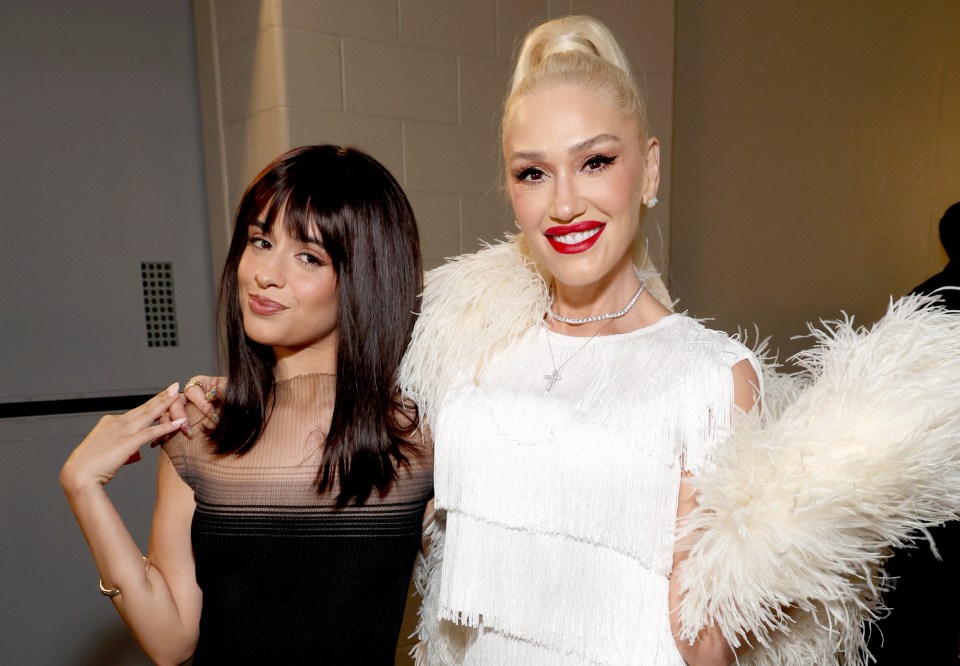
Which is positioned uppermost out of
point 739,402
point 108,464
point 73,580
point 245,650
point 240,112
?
point 240,112

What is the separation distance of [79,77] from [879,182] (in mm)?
3264

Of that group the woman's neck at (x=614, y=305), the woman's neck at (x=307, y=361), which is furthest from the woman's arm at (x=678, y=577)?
the woman's neck at (x=307, y=361)

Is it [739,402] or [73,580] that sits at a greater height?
[739,402]

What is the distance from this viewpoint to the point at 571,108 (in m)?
0.98

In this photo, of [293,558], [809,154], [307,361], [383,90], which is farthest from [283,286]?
[809,154]

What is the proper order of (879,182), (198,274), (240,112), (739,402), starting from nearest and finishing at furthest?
(739,402) < (240,112) < (198,274) < (879,182)

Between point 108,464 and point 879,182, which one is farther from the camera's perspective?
point 879,182

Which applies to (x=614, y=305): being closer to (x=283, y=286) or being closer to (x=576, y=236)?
(x=576, y=236)

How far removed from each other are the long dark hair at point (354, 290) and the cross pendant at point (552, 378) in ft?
0.90

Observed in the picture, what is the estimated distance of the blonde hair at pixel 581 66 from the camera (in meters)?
1.00

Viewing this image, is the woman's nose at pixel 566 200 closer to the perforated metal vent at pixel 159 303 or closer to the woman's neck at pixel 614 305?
the woman's neck at pixel 614 305

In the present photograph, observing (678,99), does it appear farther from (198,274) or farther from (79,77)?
(79,77)

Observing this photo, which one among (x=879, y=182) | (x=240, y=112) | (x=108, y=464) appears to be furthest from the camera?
(x=879, y=182)

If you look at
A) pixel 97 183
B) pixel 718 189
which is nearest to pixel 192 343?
pixel 97 183
